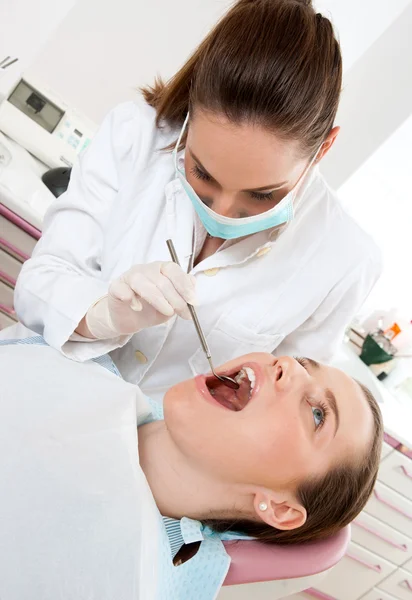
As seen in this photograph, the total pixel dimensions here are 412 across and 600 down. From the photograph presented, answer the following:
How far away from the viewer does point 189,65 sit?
3.22ft

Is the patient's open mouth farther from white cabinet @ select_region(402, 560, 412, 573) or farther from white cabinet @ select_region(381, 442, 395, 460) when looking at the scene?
white cabinet @ select_region(402, 560, 412, 573)

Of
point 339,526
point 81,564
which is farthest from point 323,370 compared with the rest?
point 81,564

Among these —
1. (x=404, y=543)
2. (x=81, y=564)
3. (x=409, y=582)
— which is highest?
(x=81, y=564)

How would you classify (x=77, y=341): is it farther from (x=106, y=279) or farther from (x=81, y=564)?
(x=81, y=564)

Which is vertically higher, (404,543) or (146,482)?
(146,482)

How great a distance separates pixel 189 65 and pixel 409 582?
2.52m

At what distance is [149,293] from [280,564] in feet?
1.72

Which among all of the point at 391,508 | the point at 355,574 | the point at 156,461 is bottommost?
the point at 355,574

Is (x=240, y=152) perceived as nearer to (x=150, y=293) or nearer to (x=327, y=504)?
(x=150, y=293)

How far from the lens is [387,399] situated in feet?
7.32

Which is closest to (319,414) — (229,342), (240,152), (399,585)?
(229,342)

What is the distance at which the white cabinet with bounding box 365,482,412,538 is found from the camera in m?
2.16

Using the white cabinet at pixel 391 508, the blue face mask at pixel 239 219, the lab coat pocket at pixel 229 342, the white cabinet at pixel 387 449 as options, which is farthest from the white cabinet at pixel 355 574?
the blue face mask at pixel 239 219

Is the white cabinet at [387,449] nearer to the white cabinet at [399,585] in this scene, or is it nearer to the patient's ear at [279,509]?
the white cabinet at [399,585]
